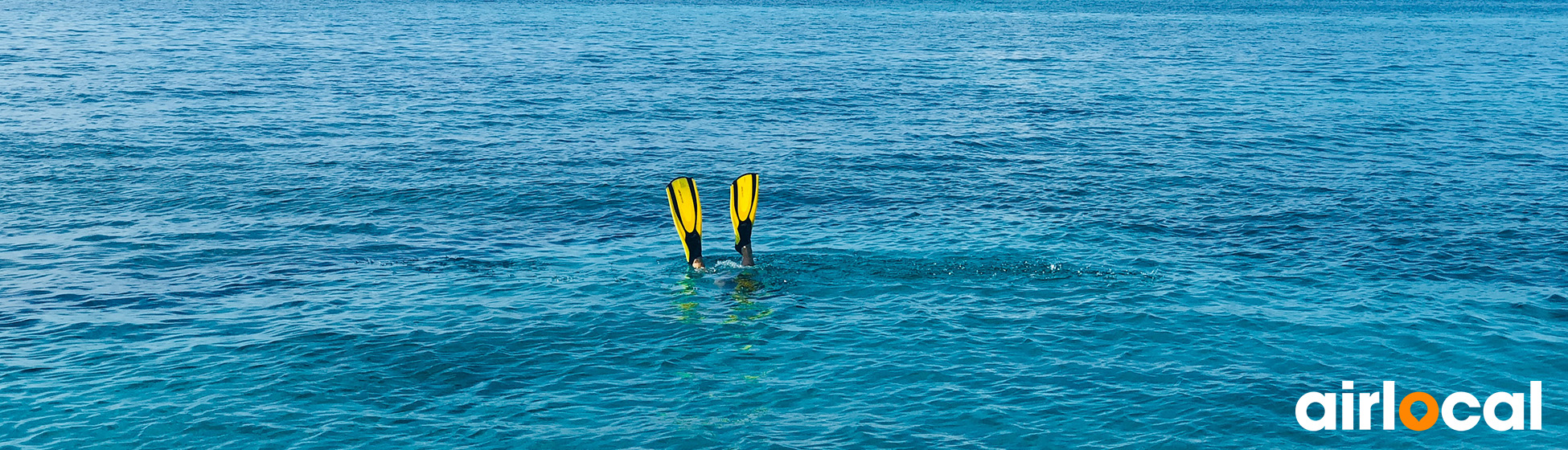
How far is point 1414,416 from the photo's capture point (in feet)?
80.3

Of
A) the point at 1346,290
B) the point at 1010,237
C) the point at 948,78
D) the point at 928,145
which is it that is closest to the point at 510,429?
the point at 1010,237

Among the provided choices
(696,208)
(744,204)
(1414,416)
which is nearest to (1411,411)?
(1414,416)

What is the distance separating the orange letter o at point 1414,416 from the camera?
24141mm

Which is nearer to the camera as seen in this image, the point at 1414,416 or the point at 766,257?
the point at 1414,416

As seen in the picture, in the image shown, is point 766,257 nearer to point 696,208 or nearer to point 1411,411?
point 696,208

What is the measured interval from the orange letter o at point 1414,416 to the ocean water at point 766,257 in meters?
0.72

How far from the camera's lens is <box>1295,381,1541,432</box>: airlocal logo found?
24078 mm

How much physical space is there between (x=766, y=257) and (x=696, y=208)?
3921 millimetres

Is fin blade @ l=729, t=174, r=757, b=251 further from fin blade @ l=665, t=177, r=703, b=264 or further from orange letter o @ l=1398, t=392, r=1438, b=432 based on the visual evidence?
orange letter o @ l=1398, t=392, r=1438, b=432

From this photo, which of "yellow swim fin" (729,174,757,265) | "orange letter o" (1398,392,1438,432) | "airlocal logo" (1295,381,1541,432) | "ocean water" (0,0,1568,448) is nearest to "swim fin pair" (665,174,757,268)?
"yellow swim fin" (729,174,757,265)

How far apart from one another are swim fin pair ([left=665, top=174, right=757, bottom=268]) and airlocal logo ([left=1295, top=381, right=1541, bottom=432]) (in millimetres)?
14047

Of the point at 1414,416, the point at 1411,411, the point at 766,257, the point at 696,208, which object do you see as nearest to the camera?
the point at 1414,416

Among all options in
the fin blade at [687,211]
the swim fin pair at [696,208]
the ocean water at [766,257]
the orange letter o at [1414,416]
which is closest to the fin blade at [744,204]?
the swim fin pair at [696,208]

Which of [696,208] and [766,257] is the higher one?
→ [696,208]
